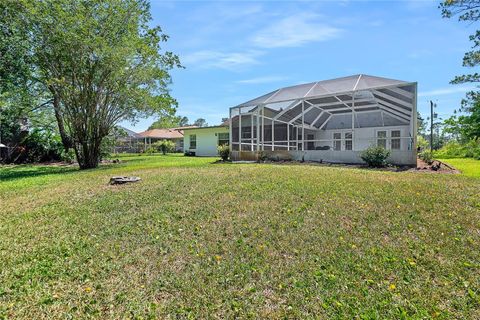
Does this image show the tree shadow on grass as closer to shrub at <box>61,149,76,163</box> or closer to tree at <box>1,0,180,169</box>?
tree at <box>1,0,180,169</box>

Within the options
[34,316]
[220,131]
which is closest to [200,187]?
[34,316]

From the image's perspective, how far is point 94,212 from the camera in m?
5.33

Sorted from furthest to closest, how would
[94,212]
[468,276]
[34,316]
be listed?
[94,212], [468,276], [34,316]

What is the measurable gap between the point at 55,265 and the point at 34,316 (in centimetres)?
94

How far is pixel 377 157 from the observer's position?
34.4ft

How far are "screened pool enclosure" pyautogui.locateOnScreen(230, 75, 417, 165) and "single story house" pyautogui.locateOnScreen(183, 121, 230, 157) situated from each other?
316 cm

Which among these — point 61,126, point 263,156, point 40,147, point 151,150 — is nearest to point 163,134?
point 151,150

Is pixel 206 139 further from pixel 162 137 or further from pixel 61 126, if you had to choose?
pixel 162 137

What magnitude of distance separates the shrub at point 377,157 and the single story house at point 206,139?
14789 millimetres

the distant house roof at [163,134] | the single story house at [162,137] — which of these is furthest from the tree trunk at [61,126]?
the distant house roof at [163,134]

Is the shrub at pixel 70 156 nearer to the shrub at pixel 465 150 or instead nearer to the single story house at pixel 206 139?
the single story house at pixel 206 139

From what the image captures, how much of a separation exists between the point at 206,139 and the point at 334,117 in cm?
1130

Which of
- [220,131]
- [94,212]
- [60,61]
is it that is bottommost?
[94,212]

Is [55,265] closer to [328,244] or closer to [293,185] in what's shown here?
[328,244]
